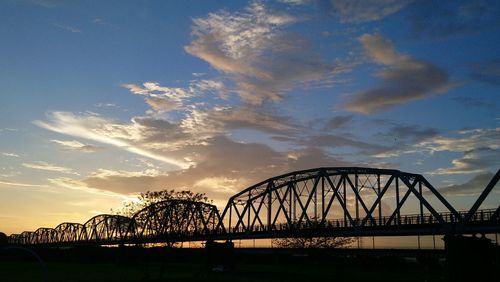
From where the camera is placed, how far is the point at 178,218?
93.2 metres

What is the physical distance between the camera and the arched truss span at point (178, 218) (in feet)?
295

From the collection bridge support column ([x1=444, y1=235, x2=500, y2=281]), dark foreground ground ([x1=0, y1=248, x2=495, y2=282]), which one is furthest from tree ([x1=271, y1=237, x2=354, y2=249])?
bridge support column ([x1=444, y1=235, x2=500, y2=281])

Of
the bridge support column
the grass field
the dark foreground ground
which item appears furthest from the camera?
the dark foreground ground

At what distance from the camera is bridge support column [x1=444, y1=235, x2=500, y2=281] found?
143ft

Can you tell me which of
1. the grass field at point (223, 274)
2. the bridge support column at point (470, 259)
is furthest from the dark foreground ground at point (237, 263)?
the bridge support column at point (470, 259)

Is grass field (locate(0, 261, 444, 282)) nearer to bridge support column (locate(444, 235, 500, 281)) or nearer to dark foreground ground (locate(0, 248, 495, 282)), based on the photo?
dark foreground ground (locate(0, 248, 495, 282))

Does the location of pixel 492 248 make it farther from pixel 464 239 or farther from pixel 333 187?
pixel 333 187

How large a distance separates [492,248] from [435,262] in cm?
4727

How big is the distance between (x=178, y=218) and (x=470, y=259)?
59670 millimetres

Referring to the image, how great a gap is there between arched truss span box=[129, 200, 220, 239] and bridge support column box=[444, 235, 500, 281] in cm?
5065

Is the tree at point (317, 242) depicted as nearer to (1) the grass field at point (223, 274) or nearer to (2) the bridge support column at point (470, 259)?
(1) the grass field at point (223, 274)

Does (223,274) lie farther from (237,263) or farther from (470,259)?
(237,263)

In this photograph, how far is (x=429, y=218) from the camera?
56.8 metres

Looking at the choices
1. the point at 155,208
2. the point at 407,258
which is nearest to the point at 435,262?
the point at 407,258
